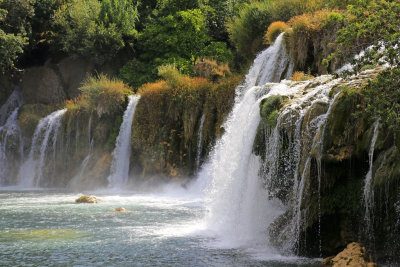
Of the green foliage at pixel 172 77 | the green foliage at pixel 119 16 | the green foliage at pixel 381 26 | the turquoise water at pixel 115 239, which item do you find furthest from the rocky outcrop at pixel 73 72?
the green foliage at pixel 381 26

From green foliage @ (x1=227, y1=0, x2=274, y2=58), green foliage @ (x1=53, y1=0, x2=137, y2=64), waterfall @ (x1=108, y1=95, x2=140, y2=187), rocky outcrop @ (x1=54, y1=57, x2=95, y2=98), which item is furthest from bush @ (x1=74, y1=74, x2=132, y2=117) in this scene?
rocky outcrop @ (x1=54, y1=57, x2=95, y2=98)

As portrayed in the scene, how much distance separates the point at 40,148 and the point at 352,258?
70.4 feet

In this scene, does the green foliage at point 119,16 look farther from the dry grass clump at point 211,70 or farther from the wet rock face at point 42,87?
the dry grass clump at point 211,70

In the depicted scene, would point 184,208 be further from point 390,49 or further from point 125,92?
point 125,92

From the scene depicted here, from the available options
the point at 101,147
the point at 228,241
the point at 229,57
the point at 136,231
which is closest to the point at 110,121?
the point at 101,147

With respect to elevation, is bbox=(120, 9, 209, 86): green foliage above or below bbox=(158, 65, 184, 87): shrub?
above

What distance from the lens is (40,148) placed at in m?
25.4

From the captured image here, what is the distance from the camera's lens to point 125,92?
78.0ft

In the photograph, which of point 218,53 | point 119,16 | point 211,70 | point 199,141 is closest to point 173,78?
point 211,70

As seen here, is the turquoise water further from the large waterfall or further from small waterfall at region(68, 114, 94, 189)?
the large waterfall

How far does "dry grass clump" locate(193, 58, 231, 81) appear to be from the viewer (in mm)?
21078

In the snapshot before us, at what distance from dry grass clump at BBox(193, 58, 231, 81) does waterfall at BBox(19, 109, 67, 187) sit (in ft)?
28.1

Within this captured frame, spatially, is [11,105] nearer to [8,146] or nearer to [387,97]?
[8,146]

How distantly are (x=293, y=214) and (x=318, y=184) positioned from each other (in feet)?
2.65
